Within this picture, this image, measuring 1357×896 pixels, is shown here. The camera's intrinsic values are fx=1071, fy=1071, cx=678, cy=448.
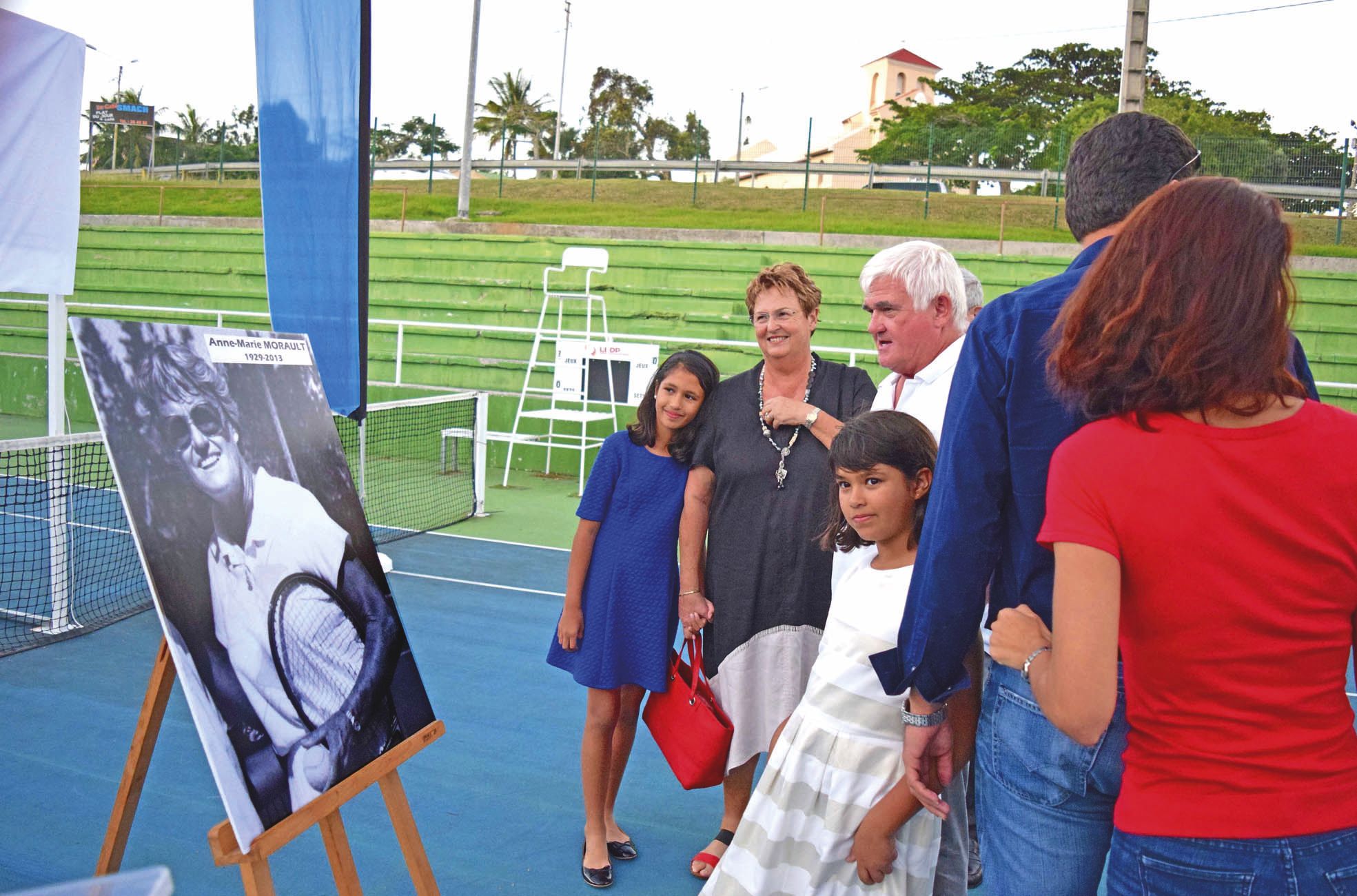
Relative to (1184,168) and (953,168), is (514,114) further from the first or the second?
(1184,168)

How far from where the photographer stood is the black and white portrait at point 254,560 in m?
1.89

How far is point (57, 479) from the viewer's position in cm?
458

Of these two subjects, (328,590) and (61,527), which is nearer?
(328,590)

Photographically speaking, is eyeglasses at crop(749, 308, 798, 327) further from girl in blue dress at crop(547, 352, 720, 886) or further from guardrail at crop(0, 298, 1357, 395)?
guardrail at crop(0, 298, 1357, 395)

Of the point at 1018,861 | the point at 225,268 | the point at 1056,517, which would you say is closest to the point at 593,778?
the point at 1018,861

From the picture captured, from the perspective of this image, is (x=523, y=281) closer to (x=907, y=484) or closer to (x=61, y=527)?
(x=61, y=527)

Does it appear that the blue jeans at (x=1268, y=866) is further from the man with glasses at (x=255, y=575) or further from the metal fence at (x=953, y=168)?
the metal fence at (x=953, y=168)

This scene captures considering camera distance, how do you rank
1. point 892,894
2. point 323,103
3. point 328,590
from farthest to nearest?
point 323,103 < point 328,590 < point 892,894

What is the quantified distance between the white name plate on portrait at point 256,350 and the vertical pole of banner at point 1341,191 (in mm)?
16533

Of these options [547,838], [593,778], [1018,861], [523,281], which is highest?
[523,281]

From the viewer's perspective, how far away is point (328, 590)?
2.26 metres

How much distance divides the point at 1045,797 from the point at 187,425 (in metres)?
1.69

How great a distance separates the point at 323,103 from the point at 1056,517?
4.27 meters

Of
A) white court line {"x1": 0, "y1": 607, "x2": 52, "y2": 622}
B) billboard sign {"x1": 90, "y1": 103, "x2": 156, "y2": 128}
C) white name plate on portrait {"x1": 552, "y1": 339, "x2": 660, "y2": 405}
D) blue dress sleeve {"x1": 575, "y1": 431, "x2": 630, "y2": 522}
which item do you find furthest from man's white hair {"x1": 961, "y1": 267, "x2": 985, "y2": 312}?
billboard sign {"x1": 90, "y1": 103, "x2": 156, "y2": 128}
